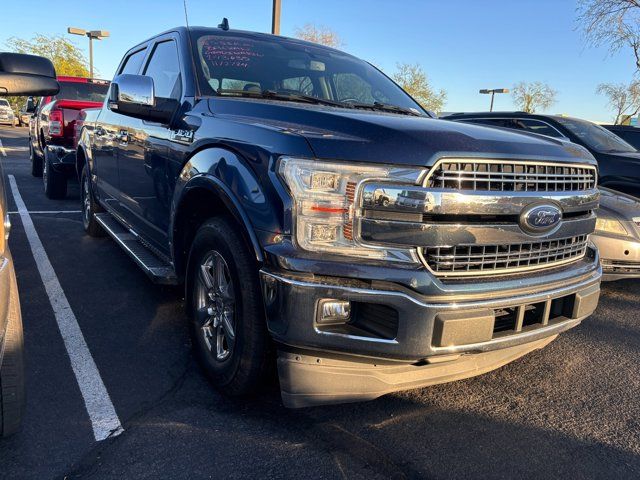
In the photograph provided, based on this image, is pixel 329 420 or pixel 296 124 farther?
pixel 329 420

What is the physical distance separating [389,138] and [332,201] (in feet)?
1.18

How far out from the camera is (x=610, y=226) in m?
4.49

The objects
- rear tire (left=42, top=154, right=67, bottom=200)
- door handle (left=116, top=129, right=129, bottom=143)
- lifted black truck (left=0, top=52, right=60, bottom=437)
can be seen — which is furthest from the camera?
rear tire (left=42, top=154, right=67, bottom=200)

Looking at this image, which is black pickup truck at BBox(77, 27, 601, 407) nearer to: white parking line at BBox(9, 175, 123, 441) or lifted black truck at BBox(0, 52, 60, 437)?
white parking line at BBox(9, 175, 123, 441)

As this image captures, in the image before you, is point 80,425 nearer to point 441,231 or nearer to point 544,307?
point 441,231

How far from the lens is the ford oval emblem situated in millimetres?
2303

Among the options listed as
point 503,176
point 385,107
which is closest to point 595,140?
point 385,107

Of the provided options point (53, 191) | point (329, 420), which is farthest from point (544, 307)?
point (53, 191)

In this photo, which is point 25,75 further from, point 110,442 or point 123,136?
point 110,442

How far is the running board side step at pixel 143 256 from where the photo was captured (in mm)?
3305

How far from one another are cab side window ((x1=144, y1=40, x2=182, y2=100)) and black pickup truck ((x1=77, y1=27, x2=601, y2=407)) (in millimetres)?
520

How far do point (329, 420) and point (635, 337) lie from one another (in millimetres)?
2614

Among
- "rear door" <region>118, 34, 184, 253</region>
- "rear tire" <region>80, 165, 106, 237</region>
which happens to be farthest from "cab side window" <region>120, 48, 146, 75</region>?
"rear tire" <region>80, 165, 106, 237</region>

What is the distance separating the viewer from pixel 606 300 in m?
4.69
